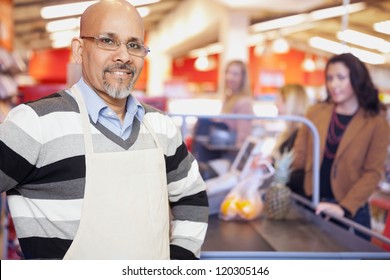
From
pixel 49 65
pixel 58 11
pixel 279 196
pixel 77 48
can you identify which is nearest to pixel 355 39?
pixel 279 196

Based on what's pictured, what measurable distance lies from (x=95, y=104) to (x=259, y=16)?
1048cm

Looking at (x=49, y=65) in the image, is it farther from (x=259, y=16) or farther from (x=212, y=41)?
(x=259, y=16)

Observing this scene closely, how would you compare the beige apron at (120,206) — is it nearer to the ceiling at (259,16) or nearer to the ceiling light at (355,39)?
the ceiling light at (355,39)

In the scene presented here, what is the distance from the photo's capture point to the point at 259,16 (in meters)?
11.3

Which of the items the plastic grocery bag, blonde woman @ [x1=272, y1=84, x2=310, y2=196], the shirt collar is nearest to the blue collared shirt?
the shirt collar

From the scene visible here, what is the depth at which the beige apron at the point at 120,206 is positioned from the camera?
1150mm

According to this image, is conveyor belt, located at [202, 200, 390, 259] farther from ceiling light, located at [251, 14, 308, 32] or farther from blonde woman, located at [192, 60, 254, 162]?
ceiling light, located at [251, 14, 308, 32]

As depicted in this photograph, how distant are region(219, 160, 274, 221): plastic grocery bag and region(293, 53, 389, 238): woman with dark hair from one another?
28 cm

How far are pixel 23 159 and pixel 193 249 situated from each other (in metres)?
0.46

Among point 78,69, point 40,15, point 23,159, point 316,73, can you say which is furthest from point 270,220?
A: point 316,73

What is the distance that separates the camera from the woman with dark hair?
241 centimetres

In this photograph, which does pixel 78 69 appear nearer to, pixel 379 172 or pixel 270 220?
pixel 270 220

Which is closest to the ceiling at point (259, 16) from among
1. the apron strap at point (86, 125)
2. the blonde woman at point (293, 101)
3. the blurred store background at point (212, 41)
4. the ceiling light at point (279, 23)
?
the blurred store background at point (212, 41)

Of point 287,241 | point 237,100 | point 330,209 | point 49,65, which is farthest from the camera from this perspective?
point 49,65
